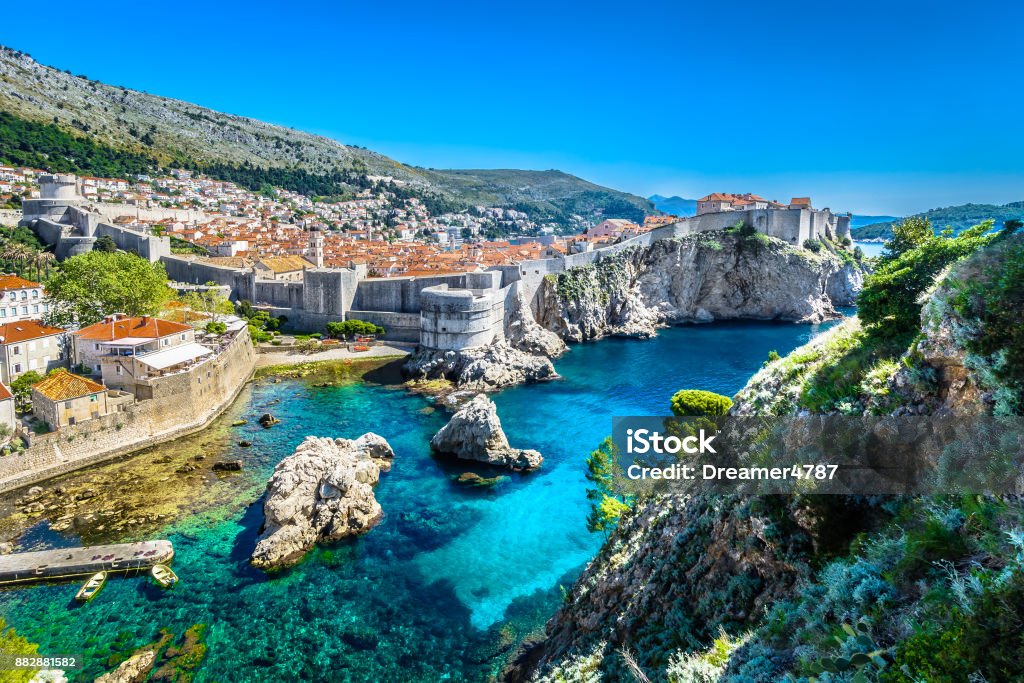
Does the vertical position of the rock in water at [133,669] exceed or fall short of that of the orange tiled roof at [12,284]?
it falls short

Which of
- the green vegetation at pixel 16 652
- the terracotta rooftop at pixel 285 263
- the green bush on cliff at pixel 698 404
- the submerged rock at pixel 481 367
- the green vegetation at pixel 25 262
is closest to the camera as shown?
the green vegetation at pixel 16 652

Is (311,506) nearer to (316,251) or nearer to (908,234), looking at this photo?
(908,234)

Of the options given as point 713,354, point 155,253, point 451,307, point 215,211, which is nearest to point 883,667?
point 451,307

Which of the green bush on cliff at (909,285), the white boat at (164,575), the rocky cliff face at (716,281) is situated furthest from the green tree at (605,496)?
the rocky cliff face at (716,281)

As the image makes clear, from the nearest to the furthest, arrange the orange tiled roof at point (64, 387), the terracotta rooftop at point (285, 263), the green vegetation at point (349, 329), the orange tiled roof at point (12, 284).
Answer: the orange tiled roof at point (64, 387)
the orange tiled roof at point (12, 284)
the green vegetation at point (349, 329)
the terracotta rooftop at point (285, 263)

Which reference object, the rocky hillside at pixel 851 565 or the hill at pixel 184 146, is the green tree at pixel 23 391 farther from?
the hill at pixel 184 146

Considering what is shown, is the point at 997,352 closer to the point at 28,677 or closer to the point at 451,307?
the point at 28,677

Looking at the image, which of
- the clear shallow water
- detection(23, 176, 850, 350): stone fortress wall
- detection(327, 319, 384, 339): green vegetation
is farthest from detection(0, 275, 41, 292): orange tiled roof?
detection(327, 319, 384, 339): green vegetation

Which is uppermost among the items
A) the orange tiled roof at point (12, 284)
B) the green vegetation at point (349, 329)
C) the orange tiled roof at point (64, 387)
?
the orange tiled roof at point (12, 284)
